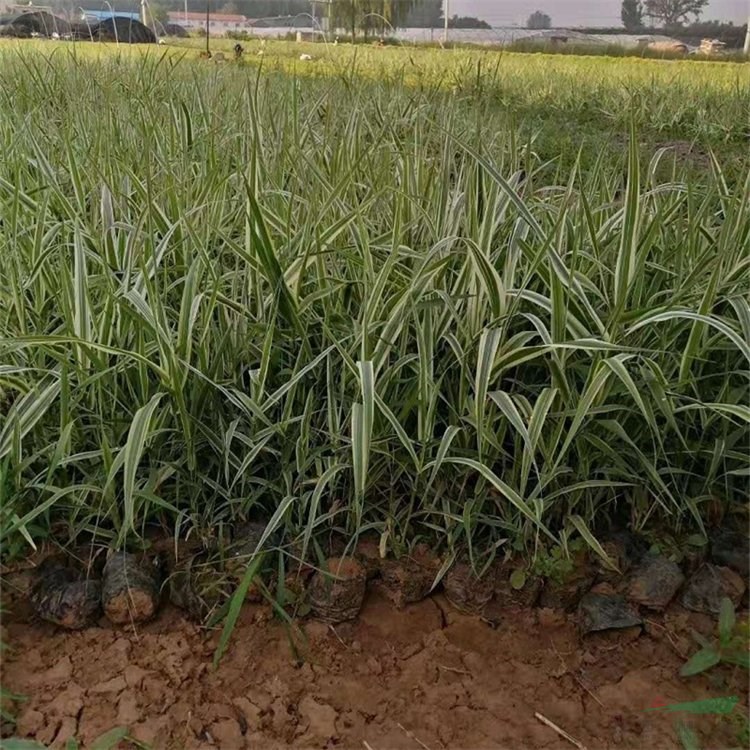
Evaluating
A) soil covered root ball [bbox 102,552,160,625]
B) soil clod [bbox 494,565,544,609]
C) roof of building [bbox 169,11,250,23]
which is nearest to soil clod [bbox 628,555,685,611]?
soil clod [bbox 494,565,544,609]

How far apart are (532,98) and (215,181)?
11.5ft

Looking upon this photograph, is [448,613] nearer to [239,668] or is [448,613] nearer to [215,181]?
[239,668]

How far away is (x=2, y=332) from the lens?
4.27 ft

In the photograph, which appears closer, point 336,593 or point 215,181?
point 336,593

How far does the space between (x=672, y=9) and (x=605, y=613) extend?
12.9ft

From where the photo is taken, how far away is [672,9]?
395 cm

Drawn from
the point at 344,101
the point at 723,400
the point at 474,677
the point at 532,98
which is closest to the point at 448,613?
the point at 474,677

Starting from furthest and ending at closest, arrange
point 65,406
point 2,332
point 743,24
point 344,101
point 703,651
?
point 743,24
point 344,101
point 2,332
point 65,406
point 703,651

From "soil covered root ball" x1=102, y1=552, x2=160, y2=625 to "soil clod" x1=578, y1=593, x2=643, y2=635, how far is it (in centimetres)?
65

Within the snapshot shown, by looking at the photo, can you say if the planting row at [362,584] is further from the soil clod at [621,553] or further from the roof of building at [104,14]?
the roof of building at [104,14]

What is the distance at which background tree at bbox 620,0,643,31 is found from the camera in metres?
4.08

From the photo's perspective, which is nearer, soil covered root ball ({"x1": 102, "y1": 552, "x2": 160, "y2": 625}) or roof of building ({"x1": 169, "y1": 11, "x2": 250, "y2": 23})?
soil covered root ball ({"x1": 102, "y1": 552, "x2": 160, "y2": 625})

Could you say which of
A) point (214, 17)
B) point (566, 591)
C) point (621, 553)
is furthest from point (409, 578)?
point (214, 17)

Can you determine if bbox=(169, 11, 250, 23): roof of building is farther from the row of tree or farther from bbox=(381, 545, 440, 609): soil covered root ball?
bbox=(381, 545, 440, 609): soil covered root ball
